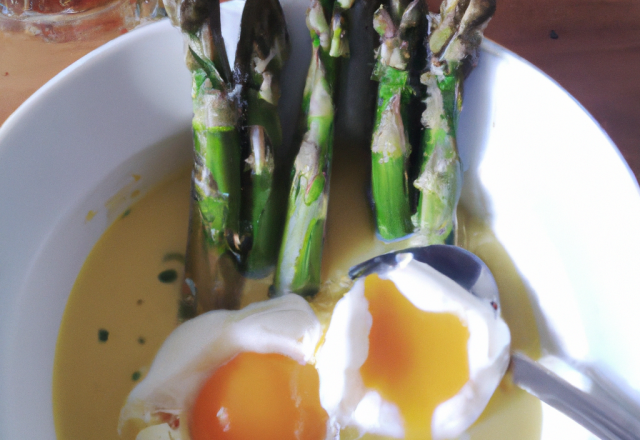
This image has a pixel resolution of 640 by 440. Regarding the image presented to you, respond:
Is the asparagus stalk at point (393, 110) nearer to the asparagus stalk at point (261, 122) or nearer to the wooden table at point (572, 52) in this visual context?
the asparagus stalk at point (261, 122)

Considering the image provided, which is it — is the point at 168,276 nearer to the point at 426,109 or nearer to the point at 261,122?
the point at 261,122

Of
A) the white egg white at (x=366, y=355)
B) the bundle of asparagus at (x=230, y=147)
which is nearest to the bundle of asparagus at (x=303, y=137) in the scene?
the bundle of asparagus at (x=230, y=147)

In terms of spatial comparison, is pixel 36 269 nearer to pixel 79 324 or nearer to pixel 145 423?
pixel 79 324

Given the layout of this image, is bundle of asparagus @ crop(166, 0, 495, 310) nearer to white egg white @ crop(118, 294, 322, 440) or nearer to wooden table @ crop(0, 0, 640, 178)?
white egg white @ crop(118, 294, 322, 440)

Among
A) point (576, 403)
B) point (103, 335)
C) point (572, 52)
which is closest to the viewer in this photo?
point (576, 403)

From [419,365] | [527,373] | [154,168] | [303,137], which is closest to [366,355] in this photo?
[419,365]

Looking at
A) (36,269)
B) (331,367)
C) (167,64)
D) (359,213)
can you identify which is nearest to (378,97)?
(359,213)
